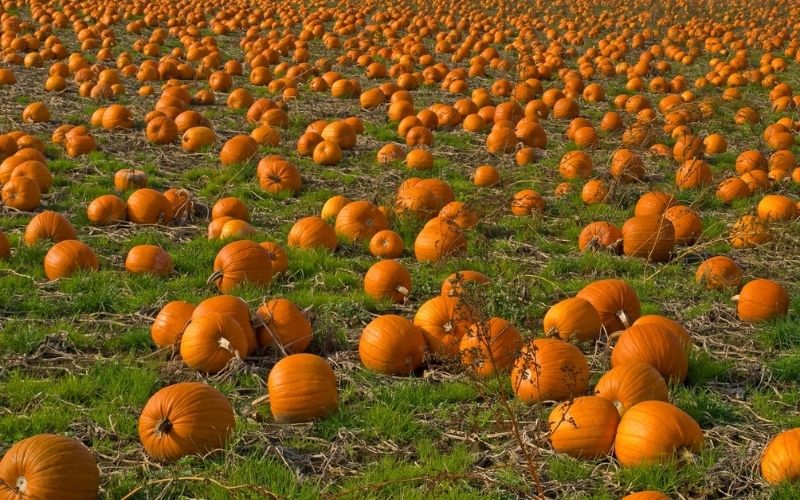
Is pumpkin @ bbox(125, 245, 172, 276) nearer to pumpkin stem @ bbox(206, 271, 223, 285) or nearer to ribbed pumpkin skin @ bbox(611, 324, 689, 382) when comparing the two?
pumpkin stem @ bbox(206, 271, 223, 285)

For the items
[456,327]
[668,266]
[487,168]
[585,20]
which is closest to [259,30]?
[585,20]

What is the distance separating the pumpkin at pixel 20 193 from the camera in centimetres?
798

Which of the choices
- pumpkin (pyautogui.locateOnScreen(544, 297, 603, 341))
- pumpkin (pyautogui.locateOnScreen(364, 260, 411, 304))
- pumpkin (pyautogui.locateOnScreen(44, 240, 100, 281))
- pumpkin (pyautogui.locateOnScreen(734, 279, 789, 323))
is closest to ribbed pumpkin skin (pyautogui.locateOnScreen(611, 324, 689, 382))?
pumpkin (pyautogui.locateOnScreen(544, 297, 603, 341))

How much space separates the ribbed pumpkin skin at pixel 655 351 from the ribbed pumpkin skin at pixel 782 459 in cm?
91

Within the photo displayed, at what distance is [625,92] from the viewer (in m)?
15.0

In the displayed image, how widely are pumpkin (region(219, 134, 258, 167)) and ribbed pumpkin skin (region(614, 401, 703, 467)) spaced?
6.53 metres

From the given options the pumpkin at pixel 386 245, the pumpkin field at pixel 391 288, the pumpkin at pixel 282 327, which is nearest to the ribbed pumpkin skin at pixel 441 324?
the pumpkin field at pixel 391 288

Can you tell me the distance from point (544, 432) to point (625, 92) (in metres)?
11.6

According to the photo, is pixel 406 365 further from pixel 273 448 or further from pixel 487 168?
pixel 487 168

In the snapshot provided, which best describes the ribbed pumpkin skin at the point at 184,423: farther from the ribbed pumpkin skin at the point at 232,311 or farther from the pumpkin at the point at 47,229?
the pumpkin at the point at 47,229

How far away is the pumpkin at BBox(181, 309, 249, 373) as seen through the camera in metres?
5.09

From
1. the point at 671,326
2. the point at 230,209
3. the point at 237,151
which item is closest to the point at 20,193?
the point at 230,209

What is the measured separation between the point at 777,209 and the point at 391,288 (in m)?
4.06

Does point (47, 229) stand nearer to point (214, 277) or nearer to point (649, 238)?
point (214, 277)
